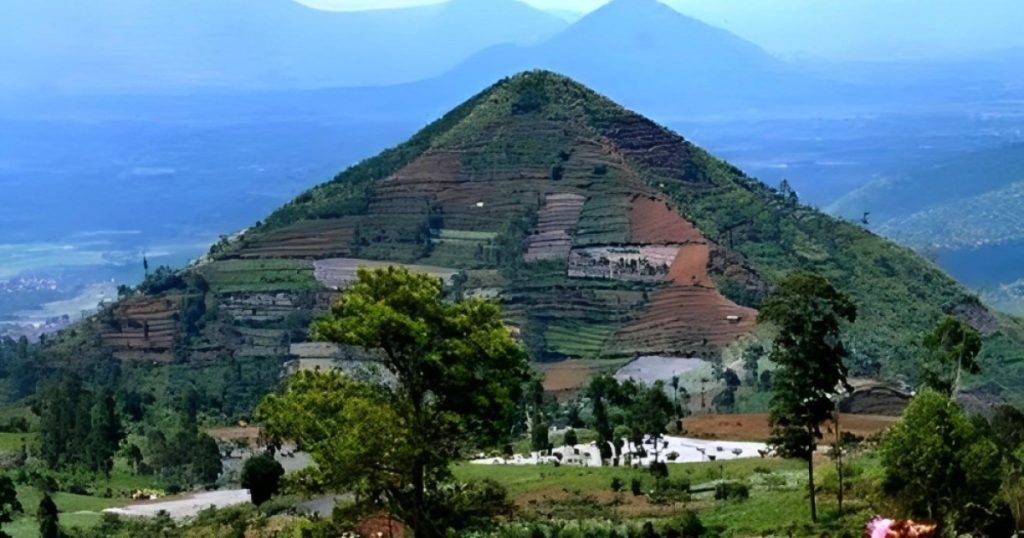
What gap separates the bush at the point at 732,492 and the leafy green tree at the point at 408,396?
Answer: 16615 millimetres

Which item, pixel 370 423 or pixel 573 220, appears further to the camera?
pixel 573 220

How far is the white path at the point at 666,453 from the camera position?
49.2 meters

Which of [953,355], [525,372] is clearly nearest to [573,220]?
[953,355]

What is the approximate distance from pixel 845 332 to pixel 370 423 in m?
64.6

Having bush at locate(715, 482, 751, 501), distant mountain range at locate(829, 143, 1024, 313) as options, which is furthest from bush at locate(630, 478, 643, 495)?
distant mountain range at locate(829, 143, 1024, 313)

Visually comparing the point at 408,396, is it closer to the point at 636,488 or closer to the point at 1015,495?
the point at 1015,495

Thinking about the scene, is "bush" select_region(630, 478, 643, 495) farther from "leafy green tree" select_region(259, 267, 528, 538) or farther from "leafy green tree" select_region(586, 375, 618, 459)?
"leafy green tree" select_region(259, 267, 528, 538)

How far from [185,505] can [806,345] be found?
29245mm

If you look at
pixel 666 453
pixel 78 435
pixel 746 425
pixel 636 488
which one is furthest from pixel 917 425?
pixel 78 435

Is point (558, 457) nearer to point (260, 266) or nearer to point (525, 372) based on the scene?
point (525, 372)

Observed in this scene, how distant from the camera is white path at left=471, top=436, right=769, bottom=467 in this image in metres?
49.2

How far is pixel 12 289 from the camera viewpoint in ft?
642

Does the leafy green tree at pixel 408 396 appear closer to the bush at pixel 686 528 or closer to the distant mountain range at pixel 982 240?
the bush at pixel 686 528

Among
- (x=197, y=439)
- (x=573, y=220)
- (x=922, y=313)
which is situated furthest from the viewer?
(x=573, y=220)
